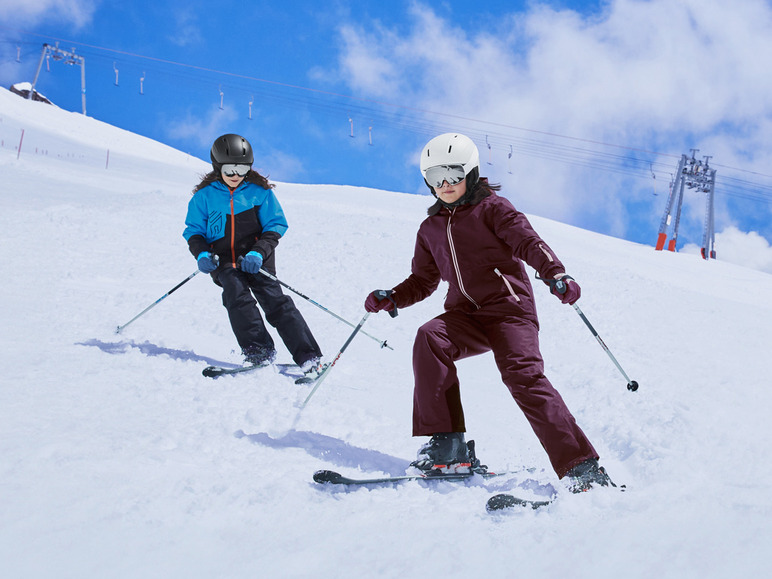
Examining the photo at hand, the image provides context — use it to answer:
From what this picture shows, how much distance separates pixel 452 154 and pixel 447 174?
107mm

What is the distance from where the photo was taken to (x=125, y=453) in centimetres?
259

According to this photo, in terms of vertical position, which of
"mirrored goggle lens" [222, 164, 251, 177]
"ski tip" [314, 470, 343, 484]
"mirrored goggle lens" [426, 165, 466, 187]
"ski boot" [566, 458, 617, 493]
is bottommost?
"ski tip" [314, 470, 343, 484]

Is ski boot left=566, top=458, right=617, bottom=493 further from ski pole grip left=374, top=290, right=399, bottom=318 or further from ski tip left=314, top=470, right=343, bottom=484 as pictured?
ski pole grip left=374, top=290, right=399, bottom=318

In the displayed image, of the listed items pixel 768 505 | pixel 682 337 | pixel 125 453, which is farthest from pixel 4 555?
pixel 682 337

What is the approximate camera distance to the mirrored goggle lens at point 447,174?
3176 mm

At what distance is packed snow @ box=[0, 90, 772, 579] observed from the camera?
6.00ft

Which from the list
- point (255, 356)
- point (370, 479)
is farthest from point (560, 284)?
point (255, 356)

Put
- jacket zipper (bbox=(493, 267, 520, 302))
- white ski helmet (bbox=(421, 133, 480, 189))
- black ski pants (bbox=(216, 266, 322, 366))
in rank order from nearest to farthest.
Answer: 1. jacket zipper (bbox=(493, 267, 520, 302))
2. white ski helmet (bbox=(421, 133, 480, 189))
3. black ski pants (bbox=(216, 266, 322, 366))

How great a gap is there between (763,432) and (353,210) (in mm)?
13127

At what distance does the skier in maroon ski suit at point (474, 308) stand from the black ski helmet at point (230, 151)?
2063mm

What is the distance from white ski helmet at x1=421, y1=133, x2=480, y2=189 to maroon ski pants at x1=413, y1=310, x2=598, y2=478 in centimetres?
79

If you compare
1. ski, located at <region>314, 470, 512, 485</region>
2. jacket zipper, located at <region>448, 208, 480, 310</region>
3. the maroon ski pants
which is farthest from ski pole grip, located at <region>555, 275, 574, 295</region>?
ski, located at <region>314, 470, 512, 485</region>

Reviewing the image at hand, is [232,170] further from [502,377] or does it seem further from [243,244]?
[502,377]

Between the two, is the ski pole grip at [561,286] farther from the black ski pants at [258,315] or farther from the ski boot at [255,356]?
the ski boot at [255,356]
